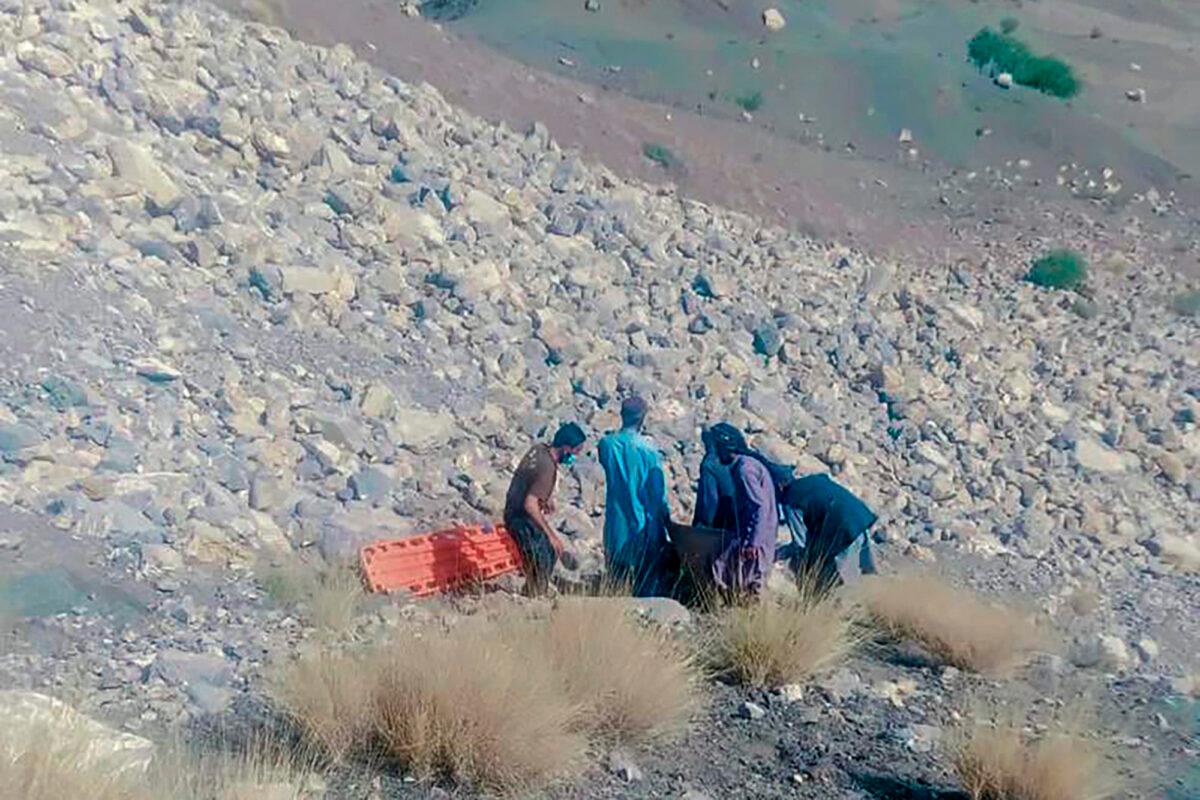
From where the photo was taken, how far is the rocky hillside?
1020 centimetres

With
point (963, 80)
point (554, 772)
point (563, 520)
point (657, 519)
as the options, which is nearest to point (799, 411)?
point (563, 520)

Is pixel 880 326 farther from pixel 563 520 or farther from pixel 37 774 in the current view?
pixel 37 774

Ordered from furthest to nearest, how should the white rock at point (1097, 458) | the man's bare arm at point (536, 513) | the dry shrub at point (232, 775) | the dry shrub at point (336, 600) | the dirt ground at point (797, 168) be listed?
the dirt ground at point (797, 168)
the white rock at point (1097, 458)
the man's bare arm at point (536, 513)
the dry shrub at point (336, 600)
the dry shrub at point (232, 775)

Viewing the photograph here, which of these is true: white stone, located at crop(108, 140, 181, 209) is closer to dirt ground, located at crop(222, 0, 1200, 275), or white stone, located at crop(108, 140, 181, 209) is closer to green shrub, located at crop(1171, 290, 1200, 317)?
dirt ground, located at crop(222, 0, 1200, 275)

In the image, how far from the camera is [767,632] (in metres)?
7.08

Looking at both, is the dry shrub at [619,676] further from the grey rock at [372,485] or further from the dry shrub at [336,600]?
the grey rock at [372,485]

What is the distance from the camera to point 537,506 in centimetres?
912

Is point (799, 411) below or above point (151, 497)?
below

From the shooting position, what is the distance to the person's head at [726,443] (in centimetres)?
860

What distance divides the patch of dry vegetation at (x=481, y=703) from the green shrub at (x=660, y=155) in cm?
1983

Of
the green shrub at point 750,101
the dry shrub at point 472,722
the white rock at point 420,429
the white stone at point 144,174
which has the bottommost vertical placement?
the green shrub at point 750,101

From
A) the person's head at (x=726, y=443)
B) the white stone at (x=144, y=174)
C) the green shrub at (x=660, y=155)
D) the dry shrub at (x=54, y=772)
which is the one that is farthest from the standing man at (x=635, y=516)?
the green shrub at (x=660, y=155)

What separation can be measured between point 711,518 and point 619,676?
8.35ft

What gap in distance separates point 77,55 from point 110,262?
155 inches
